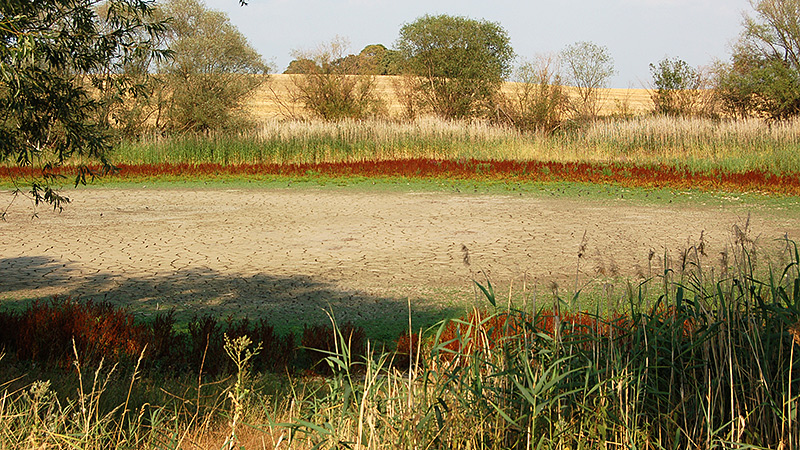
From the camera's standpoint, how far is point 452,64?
41.0 m

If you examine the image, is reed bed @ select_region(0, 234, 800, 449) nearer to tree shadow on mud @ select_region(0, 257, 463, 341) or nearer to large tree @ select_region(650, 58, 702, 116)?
tree shadow on mud @ select_region(0, 257, 463, 341)

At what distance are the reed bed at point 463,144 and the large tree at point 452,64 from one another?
14.7 meters

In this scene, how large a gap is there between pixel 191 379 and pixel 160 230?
7.10 m

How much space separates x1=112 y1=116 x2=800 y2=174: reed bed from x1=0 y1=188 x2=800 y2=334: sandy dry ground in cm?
847

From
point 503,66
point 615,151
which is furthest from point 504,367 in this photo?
point 503,66

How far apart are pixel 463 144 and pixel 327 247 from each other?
15549mm

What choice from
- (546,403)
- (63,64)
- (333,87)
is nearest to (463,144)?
(333,87)

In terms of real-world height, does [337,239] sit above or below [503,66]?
below

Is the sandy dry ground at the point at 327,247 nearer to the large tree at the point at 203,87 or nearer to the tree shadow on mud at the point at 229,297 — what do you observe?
the tree shadow on mud at the point at 229,297

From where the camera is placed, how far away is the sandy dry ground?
730 centimetres

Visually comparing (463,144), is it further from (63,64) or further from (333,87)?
(63,64)

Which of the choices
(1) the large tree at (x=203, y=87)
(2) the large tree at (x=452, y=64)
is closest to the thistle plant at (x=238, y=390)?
(1) the large tree at (x=203, y=87)

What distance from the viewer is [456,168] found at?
2064 centimetres

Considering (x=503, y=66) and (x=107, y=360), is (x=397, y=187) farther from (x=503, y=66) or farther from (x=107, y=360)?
(x=503, y=66)
